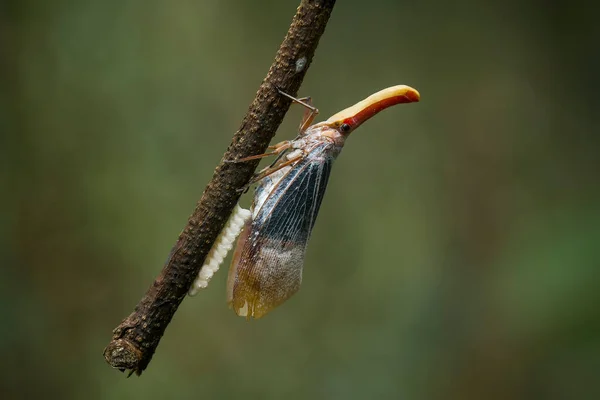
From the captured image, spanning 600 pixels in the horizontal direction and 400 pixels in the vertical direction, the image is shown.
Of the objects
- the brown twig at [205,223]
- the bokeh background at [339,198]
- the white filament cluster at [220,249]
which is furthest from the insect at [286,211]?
the bokeh background at [339,198]

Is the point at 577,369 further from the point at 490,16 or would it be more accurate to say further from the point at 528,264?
the point at 490,16

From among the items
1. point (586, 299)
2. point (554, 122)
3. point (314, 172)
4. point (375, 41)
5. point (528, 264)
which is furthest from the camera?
point (375, 41)

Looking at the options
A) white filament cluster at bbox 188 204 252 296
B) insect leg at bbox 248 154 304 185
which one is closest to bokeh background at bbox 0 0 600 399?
insect leg at bbox 248 154 304 185

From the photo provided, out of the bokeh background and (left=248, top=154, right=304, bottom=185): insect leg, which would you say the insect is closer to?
(left=248, top=154, right=304, bottom=185): insect leg

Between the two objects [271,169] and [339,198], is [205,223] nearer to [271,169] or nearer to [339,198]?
[271,169]

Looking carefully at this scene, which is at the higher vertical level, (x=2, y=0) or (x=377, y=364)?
(x=2, y=0)

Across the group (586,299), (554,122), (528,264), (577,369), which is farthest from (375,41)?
(577,369)
